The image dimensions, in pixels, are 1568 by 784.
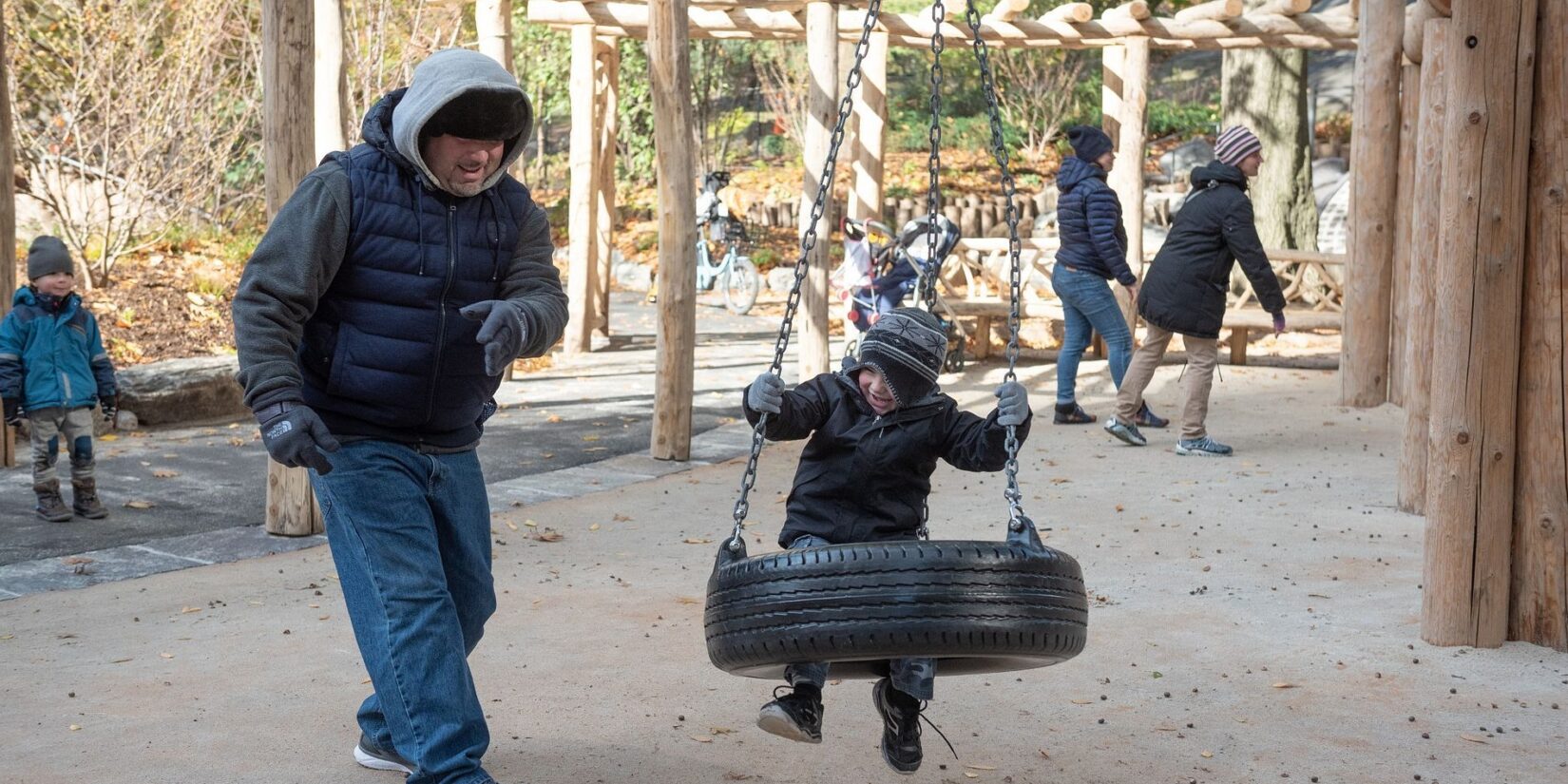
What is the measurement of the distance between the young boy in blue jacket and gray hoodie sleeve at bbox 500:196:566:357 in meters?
4.61

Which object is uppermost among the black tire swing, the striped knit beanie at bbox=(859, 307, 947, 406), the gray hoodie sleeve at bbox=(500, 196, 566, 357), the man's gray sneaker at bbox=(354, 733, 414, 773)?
the gray hoodie sleeve at bbox=(500, 196, 566, 357)

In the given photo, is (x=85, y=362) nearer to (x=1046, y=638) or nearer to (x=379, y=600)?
(x=379, y=600)

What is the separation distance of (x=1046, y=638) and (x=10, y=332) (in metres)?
5.96

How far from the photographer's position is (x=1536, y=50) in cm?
556

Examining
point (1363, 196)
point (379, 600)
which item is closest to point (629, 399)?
point (1363, 196)

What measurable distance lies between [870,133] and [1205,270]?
4.75 m

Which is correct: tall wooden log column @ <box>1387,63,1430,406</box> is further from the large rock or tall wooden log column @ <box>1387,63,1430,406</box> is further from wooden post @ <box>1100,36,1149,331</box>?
the large rock

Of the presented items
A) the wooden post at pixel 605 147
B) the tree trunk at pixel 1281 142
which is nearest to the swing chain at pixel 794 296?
the wooden post at pixel 605 147

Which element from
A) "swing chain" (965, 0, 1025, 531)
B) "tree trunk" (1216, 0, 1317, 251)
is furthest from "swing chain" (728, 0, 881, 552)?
"tree trunk" (1216, 0, 1317, 251)

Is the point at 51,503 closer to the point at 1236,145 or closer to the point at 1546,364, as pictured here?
the point at 1546,364

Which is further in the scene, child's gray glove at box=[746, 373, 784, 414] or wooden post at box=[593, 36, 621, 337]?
wooden post at box=[593, 36, 621, 337]

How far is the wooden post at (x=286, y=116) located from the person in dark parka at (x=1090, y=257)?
510 centimetres

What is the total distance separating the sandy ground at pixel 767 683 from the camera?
4.36 metres

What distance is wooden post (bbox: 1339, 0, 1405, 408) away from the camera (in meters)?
11.9
